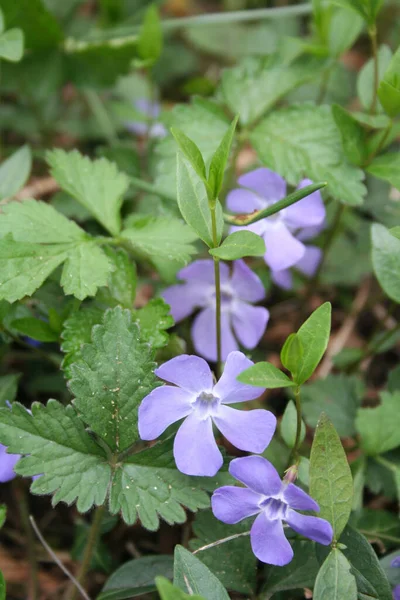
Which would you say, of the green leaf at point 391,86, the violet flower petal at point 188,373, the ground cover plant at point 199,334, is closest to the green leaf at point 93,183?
the ground cover plant at point 199,334

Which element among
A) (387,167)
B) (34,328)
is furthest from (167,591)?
(387,167)

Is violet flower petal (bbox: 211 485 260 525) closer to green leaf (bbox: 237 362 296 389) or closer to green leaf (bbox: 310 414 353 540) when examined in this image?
green leaf (bbox: 310 414 353 540)

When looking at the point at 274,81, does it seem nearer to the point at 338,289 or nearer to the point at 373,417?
the point at 338,289

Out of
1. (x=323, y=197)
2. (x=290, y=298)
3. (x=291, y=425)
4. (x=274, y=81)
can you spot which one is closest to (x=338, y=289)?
(x=290, y=298)

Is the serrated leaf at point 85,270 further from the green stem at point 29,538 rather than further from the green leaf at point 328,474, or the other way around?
the green stem at point 29,538

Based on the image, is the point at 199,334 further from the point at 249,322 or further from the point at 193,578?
the point at 193,578
